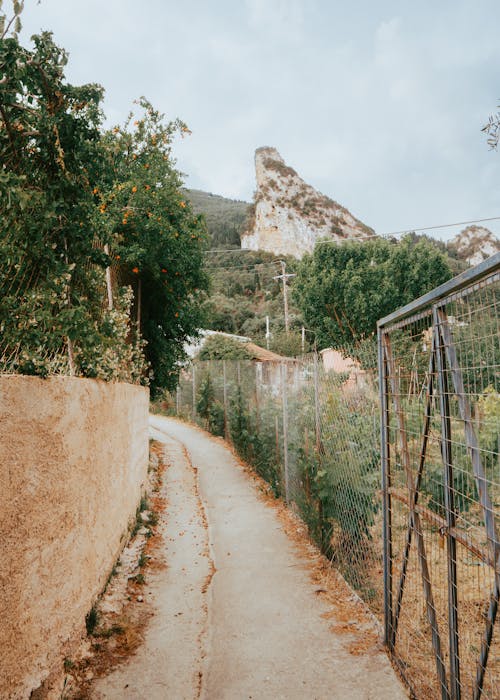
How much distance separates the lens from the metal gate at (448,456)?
207 cm

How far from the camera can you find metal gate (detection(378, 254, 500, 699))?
2.07 m

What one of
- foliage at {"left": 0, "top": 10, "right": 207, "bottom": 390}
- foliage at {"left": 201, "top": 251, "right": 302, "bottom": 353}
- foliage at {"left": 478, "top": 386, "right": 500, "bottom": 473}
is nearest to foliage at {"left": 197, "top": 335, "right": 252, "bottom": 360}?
foliage at {"left": 201, "top": 251, "right": 302, "bottom": 353}

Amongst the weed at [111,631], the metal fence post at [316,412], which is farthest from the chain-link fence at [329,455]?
the weed at [111,631]

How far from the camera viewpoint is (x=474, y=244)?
47781 millimetres

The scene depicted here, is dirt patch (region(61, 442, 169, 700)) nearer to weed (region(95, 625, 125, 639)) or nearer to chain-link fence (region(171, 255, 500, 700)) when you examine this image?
weed (region(95, 625, 125, 639))

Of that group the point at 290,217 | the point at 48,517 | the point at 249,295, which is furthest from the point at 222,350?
the point at 290,217

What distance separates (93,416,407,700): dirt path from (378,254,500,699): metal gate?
0.40 meters

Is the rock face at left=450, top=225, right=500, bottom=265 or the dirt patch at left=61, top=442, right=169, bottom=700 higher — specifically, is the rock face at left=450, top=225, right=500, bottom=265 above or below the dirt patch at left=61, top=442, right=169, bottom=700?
above

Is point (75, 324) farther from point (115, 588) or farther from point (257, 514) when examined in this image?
point (257, 514)

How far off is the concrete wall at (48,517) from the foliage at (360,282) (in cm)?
2543

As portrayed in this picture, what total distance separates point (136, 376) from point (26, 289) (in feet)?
15.9

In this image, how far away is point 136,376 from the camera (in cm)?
818

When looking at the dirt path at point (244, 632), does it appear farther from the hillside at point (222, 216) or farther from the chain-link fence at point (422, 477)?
the hillside at point (222, 216)

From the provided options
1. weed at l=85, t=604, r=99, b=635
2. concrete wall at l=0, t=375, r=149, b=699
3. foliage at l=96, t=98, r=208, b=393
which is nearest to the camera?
concrete wall at l=0, t=375, r=149, b=699
